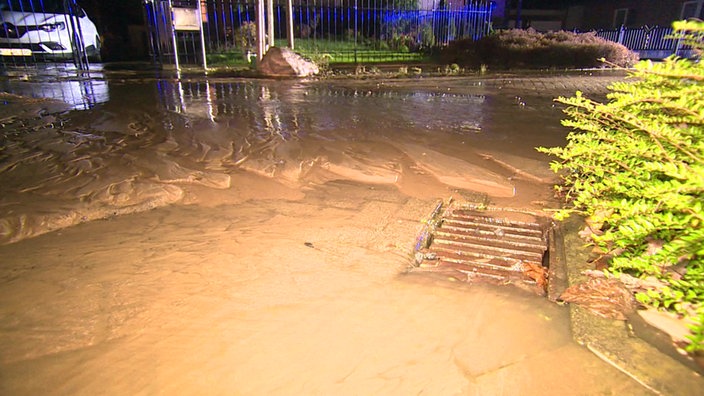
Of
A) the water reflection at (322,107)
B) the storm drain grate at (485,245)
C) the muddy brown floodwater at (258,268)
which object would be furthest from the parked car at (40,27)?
the storm drain grate at (485,245)

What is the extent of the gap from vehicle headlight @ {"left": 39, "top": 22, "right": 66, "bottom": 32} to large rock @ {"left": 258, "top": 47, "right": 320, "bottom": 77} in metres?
6.65

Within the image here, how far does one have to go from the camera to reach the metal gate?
12.1m

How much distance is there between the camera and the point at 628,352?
6.50 ft

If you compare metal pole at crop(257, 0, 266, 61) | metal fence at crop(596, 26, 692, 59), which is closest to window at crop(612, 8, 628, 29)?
metal fence at crop(596, 26, 692, 59)

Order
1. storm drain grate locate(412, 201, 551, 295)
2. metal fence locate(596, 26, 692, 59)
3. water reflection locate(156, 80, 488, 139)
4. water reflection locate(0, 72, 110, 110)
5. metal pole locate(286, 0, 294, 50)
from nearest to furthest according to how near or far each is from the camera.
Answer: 1. storm drain grate locate(412, 201, 551, 295)
2. water reflection locate(156, 80, 488, 139)
3. water reflection locate(0, 72, 110, 110)
4. metal pole locate(286, 0, 294, 50)
5. metal fence locate(596, 26, 692, 59)

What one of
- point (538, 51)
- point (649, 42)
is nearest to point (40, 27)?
point (538, 51)

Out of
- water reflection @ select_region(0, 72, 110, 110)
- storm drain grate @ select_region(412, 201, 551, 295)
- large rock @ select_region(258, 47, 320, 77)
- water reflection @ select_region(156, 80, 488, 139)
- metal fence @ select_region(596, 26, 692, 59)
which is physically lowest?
storm drain grate @ select_region(412, 201, 551, 295)

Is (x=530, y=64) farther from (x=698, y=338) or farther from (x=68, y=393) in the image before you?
(x=68, y=393)

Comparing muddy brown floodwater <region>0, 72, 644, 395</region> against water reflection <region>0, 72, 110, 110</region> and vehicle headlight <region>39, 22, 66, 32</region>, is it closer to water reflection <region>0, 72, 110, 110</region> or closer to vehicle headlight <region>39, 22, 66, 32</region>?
water reflection <region>0, 72, 110, 110</region>


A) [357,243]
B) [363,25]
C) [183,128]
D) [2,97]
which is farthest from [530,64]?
[2,97]

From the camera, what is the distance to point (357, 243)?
123 inches

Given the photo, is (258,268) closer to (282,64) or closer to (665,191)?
(665,191)

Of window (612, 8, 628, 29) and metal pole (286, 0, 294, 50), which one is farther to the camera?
window (612, 8, 628, 29)

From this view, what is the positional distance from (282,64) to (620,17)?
77.0 feet
